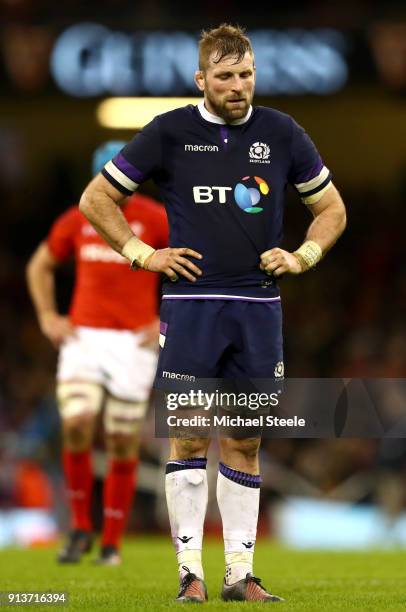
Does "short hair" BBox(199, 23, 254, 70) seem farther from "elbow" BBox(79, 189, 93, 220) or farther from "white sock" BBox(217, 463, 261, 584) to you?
"white sock" BBox(217, 463, 261, 584)

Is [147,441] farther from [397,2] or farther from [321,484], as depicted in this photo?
[397,2]

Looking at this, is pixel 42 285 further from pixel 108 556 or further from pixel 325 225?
pixel 325 225

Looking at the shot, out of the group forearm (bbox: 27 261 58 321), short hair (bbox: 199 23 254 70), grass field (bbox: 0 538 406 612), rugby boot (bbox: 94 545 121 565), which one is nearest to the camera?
grass field (bbox: 0 538 406 612)

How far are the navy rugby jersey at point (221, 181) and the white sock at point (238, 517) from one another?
791 millimetres

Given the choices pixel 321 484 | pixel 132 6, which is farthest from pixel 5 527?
pixel 132 6

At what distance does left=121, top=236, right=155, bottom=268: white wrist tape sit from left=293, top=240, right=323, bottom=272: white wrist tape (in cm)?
65

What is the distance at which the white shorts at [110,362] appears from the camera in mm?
9164

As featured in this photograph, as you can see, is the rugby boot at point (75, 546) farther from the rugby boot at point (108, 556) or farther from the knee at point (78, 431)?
the knee at point (78, 431)

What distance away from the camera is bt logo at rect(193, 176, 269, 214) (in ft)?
19.6

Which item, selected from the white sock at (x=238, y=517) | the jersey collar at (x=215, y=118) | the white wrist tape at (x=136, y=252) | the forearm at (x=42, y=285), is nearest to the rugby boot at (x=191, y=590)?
the white sock at (x=238, y=517)

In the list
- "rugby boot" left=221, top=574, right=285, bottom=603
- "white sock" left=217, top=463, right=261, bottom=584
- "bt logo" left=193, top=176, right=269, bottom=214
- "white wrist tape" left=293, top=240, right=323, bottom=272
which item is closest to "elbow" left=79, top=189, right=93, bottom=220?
"bt logo" left=193, top=176, right=269, bottom=214

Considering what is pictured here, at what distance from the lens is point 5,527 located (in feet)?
42.7

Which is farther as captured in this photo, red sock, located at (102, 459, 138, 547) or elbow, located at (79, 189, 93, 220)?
red sock, located at (102, 459, 138, 547)

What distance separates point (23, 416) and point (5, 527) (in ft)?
12.9
